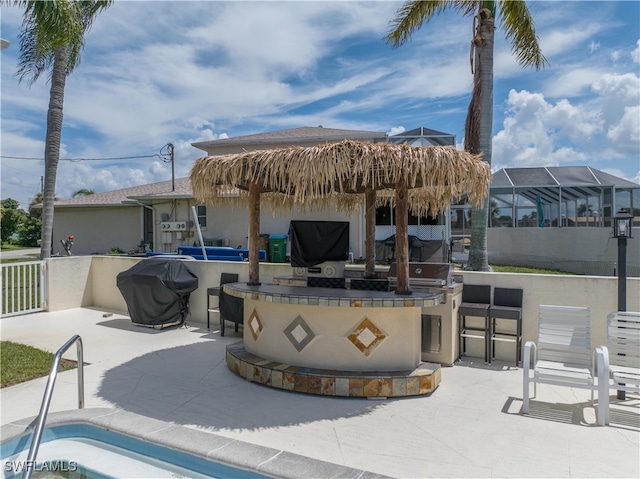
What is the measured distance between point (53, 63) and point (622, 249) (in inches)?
606

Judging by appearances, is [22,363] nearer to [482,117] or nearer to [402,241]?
[402,241]

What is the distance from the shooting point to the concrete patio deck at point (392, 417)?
373cm

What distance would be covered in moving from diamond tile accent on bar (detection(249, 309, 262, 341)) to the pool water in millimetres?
2606

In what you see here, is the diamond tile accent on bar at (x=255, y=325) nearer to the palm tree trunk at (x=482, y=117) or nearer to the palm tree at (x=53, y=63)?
the palm tree trunk at (x=482, y=117)

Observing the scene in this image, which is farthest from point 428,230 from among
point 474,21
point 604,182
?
point 604,182

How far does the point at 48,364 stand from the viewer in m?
6.35

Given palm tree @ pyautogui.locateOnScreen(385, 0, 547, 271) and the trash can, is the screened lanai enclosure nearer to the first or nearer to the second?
the trash can

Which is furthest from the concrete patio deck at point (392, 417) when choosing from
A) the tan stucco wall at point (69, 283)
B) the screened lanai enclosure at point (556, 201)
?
the screened lanai enclosure at point (556, 201)

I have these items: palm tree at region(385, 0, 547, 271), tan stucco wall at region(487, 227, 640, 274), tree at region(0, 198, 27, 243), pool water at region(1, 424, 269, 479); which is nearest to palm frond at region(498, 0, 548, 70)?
palm tree at region(385, 0, 547, 271)

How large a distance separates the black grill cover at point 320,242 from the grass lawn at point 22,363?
3929 millimetres

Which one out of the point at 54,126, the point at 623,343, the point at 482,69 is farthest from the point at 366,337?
the point at 54,126

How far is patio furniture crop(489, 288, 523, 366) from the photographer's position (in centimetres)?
643

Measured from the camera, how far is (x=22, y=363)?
634 centimetres

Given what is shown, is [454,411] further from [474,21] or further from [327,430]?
[474,21]
